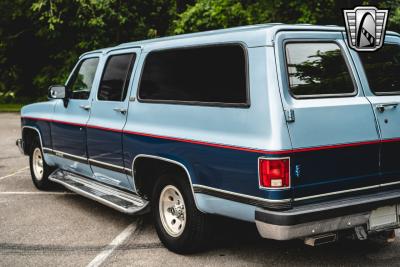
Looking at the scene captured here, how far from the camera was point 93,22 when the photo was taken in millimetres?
21875

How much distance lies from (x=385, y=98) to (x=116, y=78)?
2.96 meters

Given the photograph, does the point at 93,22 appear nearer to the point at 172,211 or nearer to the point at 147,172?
the point at 147,172

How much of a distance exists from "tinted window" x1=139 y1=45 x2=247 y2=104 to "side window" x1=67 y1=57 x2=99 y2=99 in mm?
1405

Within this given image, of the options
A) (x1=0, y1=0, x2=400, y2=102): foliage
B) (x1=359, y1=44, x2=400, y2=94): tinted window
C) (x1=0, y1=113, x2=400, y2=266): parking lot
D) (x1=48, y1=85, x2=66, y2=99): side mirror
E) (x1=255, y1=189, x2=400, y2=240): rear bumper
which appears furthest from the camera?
(x1=0, y1=0, x2=400, y2=102): foliage

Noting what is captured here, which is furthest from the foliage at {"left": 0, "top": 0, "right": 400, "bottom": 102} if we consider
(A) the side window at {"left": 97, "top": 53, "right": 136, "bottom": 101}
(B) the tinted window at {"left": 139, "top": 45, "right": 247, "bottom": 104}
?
(B) the tinted window at {"left": 139, "top": 45, "right": 247, "bottom": 104}

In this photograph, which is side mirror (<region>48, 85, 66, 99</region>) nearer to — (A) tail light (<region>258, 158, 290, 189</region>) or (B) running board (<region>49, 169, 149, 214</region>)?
(B) running board (<region>49, 169, 149, 214</region>)

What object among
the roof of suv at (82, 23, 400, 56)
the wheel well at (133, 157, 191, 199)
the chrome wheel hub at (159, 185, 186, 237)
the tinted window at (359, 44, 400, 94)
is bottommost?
the chrome wheel hub at (159, 185, 186, 237)

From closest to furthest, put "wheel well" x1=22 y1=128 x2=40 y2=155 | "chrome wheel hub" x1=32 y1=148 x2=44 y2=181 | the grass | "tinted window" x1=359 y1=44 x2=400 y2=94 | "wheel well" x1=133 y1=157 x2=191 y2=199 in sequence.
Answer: "tinted window" x1=359 y1=44 x2=400 y2=94 < "wheel well" x1=133 y1=157 x2=191 y2=199 < "chrome wheel hub" x1=32 y1=148 x2=44 y2=181 < "wheel well" x1=22 y1=128 x2=40 y2=155 < the grass

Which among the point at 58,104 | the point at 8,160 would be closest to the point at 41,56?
the point at 8,160

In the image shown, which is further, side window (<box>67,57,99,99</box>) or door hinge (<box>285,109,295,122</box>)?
side window (<box>67,57,99,99</box>)

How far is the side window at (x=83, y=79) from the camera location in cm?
698

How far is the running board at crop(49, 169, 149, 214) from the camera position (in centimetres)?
578

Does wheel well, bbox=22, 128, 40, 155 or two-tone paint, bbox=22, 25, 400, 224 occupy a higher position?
two-tone paint, bbox=22, 25, 400, 224

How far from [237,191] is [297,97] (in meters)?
0.88
